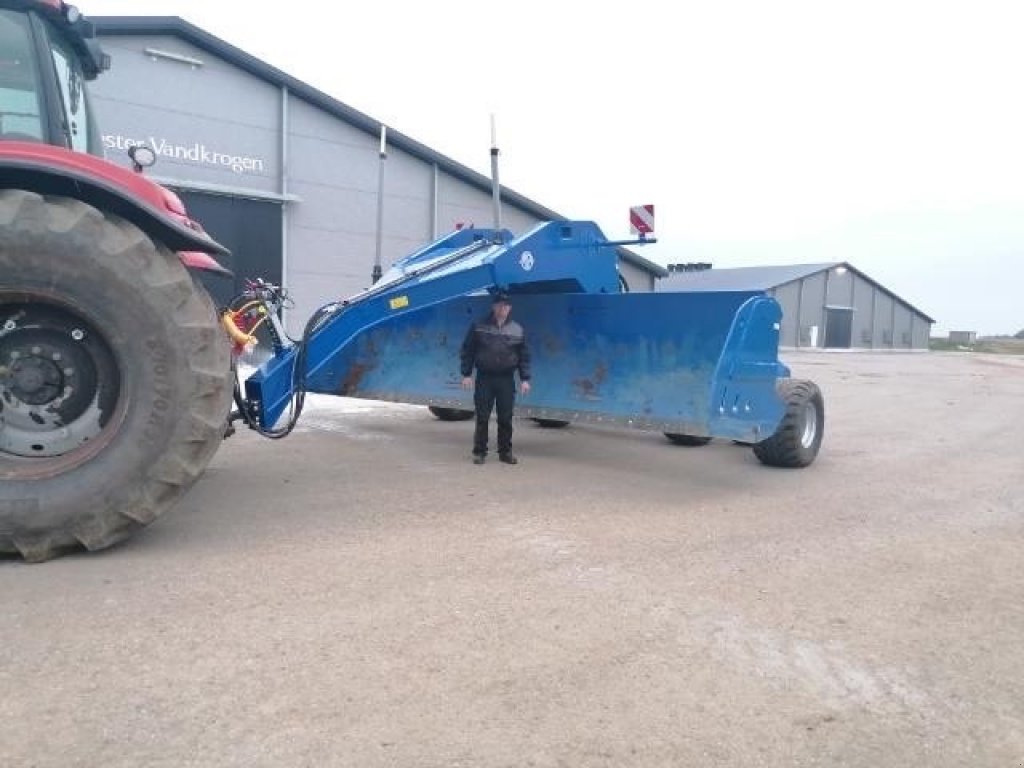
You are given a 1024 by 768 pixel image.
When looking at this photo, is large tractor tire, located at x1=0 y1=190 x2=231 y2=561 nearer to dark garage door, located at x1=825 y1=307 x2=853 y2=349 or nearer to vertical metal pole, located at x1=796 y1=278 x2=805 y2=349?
vertical metal pole, located at x1=796 y1=278 x2=805 y2=349

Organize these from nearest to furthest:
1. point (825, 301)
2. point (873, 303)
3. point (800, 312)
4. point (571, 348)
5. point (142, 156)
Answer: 1. point (142, 156)
2. point (571, 348)
3. point (800, 312)
4. point (825, 301)
5. point (873, 303)

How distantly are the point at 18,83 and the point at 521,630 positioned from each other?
3.46 m

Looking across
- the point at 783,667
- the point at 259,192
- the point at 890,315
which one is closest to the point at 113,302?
the point at 783,667

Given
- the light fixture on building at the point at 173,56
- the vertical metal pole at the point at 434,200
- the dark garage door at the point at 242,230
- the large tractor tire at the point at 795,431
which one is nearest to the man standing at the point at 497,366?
the large tractor tire at the point at 795,431

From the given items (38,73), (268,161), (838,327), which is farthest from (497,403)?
(838,327)

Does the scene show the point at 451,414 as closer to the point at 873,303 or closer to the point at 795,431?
the point at 795,431

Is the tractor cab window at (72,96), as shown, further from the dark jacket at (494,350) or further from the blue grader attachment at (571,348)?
the dark jacket at (494,350)

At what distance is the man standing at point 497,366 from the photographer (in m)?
6.48

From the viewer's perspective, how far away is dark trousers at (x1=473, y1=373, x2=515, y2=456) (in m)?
6.53

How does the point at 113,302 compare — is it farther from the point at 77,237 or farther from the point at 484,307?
the point at 484,307

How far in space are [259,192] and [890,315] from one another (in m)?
44.8

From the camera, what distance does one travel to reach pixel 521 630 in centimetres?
316

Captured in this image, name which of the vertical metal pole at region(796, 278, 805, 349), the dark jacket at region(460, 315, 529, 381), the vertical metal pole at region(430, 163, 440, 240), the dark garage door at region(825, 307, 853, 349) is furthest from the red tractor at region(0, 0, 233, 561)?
the dark garage door at region(825, 307, 853, 349)

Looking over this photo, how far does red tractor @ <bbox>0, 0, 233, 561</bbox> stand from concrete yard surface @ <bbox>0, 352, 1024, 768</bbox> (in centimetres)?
31
